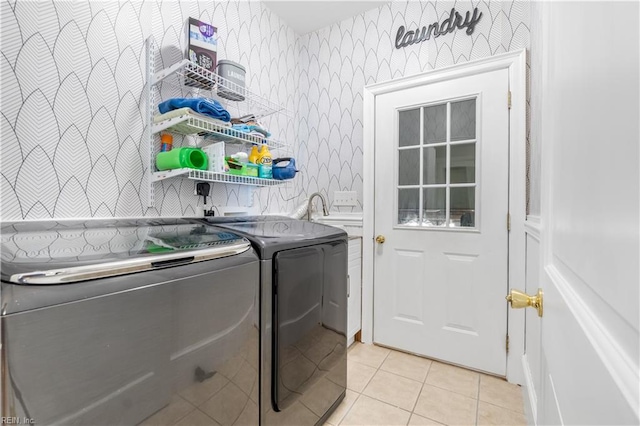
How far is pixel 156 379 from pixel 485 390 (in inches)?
76.2

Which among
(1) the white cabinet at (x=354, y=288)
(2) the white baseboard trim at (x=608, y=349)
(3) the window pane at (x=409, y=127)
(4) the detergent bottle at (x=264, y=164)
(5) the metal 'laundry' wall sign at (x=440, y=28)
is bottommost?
(1) the white cabinet at (x=354, y=288)

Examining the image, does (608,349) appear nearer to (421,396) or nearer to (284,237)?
(284,237)

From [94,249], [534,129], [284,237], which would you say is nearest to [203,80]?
[284,237]

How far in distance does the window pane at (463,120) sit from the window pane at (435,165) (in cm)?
13

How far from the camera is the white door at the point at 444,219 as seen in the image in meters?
1.99

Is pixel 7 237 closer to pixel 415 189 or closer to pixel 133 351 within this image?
pixel 133 351

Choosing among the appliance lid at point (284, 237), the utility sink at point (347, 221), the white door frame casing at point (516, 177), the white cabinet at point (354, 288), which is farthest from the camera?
the utility sink at point (347, 221)

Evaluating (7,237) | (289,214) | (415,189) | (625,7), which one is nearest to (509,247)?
(415,189)

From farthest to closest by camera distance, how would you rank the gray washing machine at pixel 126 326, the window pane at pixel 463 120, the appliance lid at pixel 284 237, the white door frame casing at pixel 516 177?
the window pane at pixel 463 120 → the white door frame casing at pixel 516 177 → the appliance lid at pixel 284 237 → the gray washing machine at pixel 126 326

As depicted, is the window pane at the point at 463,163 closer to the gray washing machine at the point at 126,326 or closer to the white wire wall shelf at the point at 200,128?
the white wire wall shelf at the point at 200,128

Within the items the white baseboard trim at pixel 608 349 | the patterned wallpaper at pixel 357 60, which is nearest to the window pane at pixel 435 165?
the patterned wallpaper at pixel 357 60

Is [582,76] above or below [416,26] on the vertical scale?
below

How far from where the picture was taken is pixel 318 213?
8.92ft

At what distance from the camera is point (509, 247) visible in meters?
1.94
